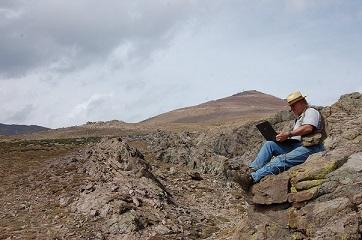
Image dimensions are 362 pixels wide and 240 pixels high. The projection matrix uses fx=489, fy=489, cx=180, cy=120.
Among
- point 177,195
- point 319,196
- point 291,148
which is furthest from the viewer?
point 177,195

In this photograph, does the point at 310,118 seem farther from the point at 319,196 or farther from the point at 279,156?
the point at 319,196

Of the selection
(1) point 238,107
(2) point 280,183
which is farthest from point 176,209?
(1) point 238,107

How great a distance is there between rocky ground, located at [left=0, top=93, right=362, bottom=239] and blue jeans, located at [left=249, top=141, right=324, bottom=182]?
21 cm

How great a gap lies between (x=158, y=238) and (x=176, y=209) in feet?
10.6

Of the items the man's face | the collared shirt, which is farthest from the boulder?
the man's face

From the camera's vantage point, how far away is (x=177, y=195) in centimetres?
2450

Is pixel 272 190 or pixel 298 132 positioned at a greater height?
pixel 298 132

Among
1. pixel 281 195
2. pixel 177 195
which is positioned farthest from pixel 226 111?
pixel 281 195

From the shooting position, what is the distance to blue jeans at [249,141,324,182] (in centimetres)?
1267

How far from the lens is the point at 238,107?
172 meters

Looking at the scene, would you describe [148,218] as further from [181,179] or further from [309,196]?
[309,196]

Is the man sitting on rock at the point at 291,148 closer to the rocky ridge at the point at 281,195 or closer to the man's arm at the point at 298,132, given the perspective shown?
the man's arm at the point at 298,132

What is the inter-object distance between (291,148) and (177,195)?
12423 millimetres

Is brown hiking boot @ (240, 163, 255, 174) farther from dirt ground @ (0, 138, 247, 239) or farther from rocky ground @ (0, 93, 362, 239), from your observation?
dirt ground @ (0, 138, 247, 239)
